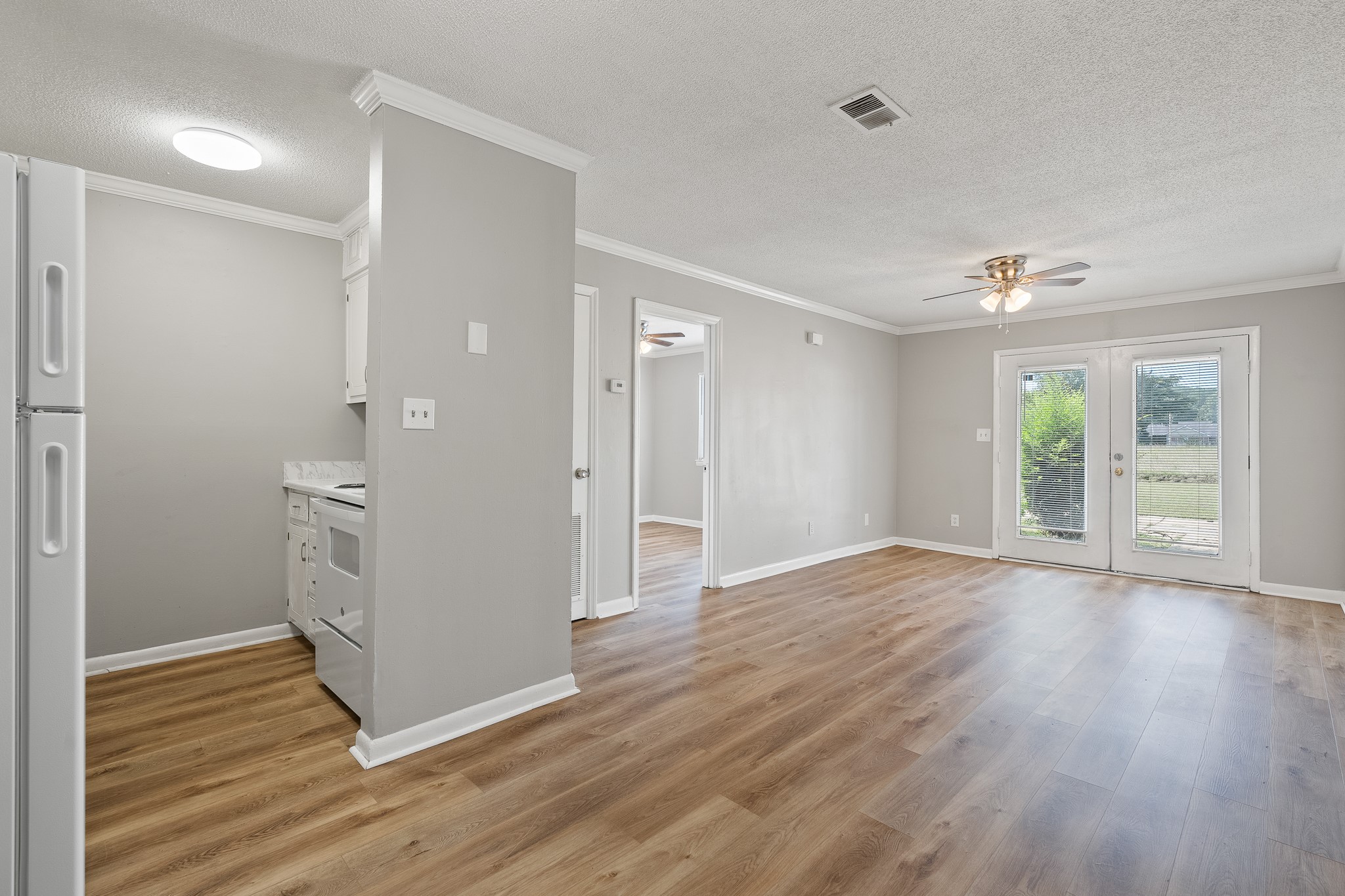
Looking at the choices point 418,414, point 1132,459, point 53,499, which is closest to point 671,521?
point 1132,459

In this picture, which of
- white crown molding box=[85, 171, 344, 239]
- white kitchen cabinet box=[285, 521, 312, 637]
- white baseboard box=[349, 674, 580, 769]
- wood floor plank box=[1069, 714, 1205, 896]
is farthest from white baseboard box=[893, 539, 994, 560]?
white crown molding box=[85, 171, 344, 239]

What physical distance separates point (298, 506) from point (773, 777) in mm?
2977

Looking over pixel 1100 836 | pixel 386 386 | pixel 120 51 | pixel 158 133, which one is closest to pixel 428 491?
pixel 386 386

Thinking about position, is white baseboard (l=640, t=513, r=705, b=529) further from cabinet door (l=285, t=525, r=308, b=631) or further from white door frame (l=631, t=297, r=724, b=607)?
cabinet door (l=285, t=525, r=308, b=631)

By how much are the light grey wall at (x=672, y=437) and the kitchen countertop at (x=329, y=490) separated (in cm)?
512

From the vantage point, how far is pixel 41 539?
1171 mm

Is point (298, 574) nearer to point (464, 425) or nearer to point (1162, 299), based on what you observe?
point (464, 425)

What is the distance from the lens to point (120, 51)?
2.16 m

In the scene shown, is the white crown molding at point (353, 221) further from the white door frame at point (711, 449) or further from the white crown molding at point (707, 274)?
the white door frame at point (711, 449)

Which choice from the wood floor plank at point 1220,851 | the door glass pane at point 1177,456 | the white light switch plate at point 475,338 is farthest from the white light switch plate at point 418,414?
the door glass pane at point 1177,456

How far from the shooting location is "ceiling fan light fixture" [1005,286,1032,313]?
4.35 metres

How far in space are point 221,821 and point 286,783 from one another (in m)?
0.23

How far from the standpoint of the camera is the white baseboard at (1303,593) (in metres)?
4.68

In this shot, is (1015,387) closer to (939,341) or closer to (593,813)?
(939,341)
